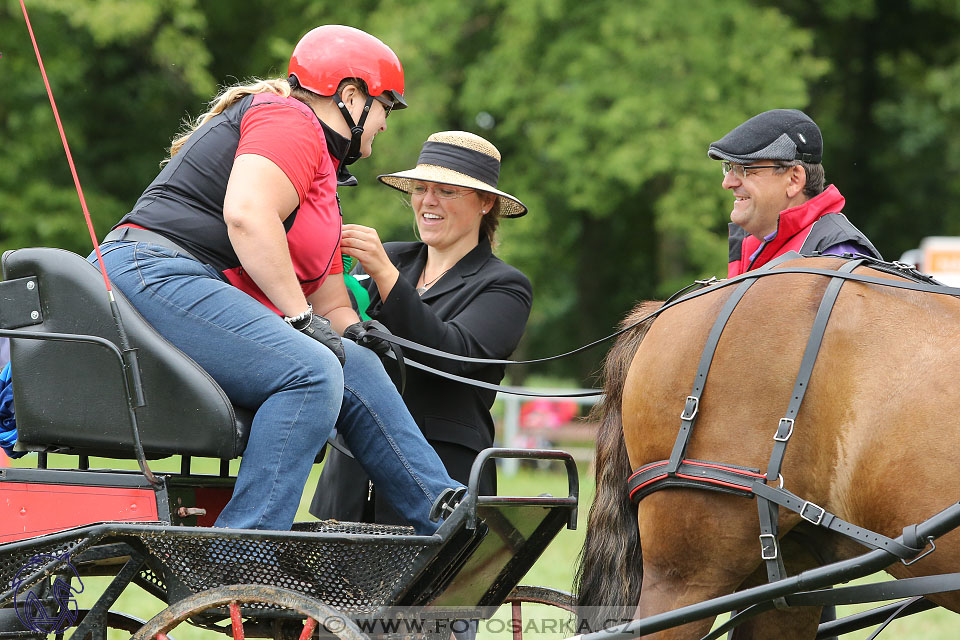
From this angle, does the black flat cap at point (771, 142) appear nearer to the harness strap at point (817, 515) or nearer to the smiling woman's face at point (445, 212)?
the smiling woman's face at point (445, 212)

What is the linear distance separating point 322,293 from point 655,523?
3.89 ft

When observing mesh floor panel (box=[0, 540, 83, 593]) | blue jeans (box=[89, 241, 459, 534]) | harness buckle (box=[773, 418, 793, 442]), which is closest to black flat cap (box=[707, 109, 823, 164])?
harness buckle (box=[773, 418, 793, 442])

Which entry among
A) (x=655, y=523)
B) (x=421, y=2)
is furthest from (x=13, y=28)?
(x=655, y=523)

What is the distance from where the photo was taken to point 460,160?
11.8ft

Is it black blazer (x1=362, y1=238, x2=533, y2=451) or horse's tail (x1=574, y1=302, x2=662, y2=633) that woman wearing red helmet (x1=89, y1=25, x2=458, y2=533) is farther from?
horse's tail (x1=574, y1=302, x2=662, y2=633)

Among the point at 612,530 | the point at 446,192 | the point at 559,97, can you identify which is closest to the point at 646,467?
the point at 612,530

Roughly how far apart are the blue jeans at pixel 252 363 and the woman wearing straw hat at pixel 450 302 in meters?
0.59

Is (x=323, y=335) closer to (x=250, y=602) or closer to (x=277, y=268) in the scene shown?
(x=277, y=268)

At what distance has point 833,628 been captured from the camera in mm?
3260

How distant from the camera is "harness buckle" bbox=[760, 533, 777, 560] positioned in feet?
8.82

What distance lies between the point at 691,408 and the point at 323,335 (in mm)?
1001

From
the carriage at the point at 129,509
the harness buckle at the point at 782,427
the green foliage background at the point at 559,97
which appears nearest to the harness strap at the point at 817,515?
the harness buckle at the point at 782,427

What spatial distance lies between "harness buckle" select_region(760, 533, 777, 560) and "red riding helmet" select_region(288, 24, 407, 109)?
158 cm

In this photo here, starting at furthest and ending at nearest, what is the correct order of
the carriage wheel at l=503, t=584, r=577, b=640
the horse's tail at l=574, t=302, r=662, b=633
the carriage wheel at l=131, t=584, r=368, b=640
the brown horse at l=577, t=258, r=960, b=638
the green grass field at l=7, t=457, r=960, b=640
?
the green grass field at l=7, t=457, r=960, b=640 → the carriage wheel at l=503, t=584, r=577, b=640 → the horse's tail at l=574, t=302, r=662, b=633 → the brown horse at l=577, t=258, r=960, b=638 → the carriage wheel at l=131, t=584, r=368, b=640
